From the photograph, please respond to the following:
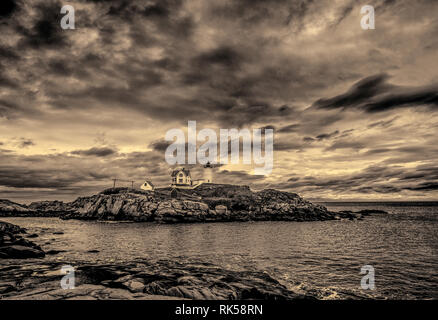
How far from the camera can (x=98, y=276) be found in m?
13.7

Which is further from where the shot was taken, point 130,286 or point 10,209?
point 10,209

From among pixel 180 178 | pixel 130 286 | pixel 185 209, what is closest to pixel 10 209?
pixel 180 178

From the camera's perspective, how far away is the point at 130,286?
39.2ft

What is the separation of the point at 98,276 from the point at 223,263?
1036 centimetres

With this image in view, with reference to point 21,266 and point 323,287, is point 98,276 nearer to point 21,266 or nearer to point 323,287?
point 21,266

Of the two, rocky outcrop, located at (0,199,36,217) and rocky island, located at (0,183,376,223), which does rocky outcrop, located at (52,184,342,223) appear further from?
rocky outcrop, located at (0,199,36,217)

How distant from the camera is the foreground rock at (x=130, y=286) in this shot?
10719 millimetres

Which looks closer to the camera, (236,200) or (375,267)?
(375,267)

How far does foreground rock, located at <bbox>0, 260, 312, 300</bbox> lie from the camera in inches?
422

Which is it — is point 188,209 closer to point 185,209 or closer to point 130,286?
point 185,209

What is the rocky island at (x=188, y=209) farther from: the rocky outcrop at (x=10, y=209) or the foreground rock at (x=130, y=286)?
the rocky outcrop at (x=10, y=209)

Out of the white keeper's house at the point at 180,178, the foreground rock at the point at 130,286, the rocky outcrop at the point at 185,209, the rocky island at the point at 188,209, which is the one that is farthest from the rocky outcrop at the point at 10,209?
the foreground rock at the point at 130,286
